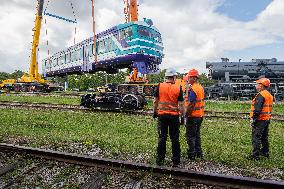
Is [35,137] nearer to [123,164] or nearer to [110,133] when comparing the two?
[110,133]

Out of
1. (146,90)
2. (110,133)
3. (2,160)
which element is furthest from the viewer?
(146,90)

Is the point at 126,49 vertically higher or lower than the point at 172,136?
higher

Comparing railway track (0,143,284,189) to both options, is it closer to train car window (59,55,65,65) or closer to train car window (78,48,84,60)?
train car window (78,48,84,60)

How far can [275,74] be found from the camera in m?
24.0

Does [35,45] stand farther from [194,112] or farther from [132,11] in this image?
[194,112]

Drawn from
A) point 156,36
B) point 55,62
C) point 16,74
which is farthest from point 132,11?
point 16,74

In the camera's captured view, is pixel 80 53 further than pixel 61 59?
No

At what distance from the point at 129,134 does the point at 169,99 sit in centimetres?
347

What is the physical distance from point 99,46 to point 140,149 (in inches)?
564

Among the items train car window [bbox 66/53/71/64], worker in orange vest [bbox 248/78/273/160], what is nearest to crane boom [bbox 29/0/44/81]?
train car window [bbox 66/53/71/64]

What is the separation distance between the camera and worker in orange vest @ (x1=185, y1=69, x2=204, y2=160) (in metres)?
6.98

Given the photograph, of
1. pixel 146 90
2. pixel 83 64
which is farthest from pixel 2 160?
pixel 83 64

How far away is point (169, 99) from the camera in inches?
247

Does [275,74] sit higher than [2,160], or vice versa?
[275,74]
